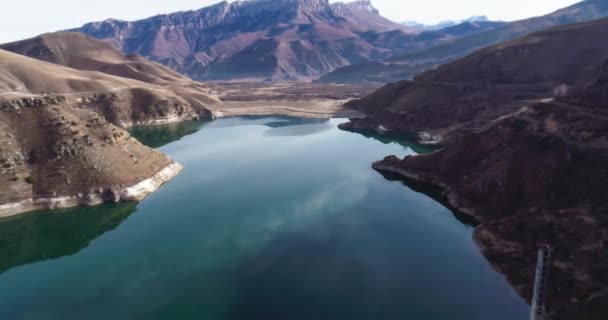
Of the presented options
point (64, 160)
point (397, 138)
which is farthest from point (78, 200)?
point (397, 138)

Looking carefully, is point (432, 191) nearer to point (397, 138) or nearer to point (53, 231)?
point (397, 138)

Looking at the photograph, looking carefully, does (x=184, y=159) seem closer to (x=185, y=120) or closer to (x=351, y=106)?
(x=185, y=120)

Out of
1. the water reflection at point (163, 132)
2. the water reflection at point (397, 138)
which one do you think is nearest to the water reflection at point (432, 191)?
the water reflection at point (397, 138)

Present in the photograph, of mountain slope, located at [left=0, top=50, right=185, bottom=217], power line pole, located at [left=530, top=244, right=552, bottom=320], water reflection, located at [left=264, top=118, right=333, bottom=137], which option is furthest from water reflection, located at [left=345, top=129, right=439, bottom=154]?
power line pole, located at [left=530, top=244, right=552, bottom=320]

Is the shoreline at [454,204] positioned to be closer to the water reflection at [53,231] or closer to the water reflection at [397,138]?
the water reflection at [397,138]

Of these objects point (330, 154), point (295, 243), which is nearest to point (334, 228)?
point (295, 243)

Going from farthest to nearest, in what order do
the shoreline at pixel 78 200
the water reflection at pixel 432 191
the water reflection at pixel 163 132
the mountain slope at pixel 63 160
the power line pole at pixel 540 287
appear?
the water reflection at pixel 163 132
the mountain slope at pixel 63 160
the shoreline at pixel 78 200
the water reflection at pixel 432 191
the power line pole at pixel 540 287
